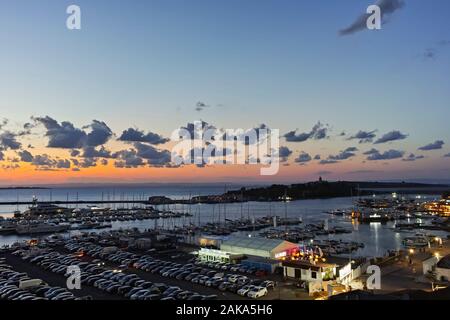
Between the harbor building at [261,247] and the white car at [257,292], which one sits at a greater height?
the harbor building at [261,247]

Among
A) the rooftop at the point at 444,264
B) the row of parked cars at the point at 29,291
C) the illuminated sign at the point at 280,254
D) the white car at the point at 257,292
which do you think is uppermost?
the rooftop at the point at 444,264

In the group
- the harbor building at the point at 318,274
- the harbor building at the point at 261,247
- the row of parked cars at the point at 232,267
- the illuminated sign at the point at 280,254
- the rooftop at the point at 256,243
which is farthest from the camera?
the rooftop at the point at 256,243

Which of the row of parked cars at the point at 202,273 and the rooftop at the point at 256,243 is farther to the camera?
the rooftop at the point at 256,243

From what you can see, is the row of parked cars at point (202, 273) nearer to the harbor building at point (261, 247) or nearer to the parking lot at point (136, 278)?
the parking lot at point (136, 278)

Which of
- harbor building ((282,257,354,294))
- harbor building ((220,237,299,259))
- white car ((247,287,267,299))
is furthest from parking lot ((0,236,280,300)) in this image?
harbor building ((220,237,299,259))

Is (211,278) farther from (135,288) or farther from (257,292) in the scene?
(135,288)

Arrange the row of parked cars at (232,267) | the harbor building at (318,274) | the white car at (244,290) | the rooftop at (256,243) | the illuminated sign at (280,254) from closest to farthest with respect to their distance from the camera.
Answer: the white car at (244,290)
the harbor building at (318,274)
the row of parked cars at (232,267)
the illuminated sign at (280,254)
the rooftop at (256,243)

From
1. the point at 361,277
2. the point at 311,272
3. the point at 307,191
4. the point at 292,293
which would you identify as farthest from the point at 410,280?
the point at 307,191

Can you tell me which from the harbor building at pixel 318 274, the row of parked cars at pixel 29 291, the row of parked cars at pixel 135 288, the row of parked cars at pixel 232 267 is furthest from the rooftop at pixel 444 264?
the row of parked cars at pixel 29 291
